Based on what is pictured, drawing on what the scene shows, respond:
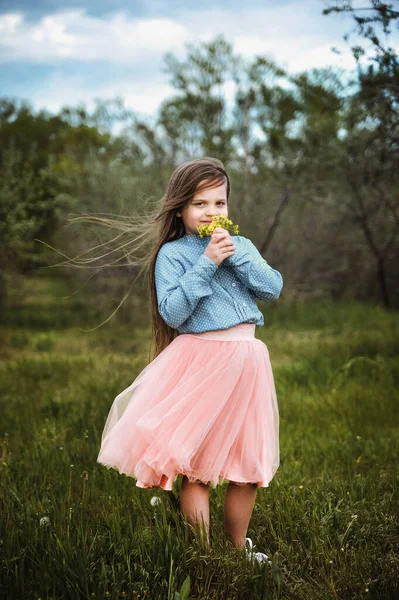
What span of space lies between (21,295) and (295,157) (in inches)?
346

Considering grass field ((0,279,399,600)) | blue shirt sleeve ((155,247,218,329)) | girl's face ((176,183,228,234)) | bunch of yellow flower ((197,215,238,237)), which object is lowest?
grass field ((0,279,399,600))

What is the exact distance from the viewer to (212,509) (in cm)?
314

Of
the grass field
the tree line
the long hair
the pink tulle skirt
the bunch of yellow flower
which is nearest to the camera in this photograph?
the grass field

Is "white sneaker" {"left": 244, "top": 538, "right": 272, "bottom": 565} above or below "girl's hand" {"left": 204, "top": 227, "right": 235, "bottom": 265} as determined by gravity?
below

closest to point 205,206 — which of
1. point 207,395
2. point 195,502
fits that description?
point 207,395

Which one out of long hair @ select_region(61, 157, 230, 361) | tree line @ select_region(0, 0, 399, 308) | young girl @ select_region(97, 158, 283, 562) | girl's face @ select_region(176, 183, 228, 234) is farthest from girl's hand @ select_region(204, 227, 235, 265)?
tree line @ select_region(0, 0, 399, 308)

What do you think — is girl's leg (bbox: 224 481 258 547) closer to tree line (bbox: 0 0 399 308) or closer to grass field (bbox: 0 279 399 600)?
grass field (bbox: 0 279 399 600)

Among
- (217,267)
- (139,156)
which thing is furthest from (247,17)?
(139,156)

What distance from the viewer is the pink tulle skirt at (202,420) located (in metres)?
2.56

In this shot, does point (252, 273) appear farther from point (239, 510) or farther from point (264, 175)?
point (264, 175)

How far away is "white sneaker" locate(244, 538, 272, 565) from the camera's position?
239cm

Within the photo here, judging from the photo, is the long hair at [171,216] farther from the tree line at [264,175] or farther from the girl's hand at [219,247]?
the tree line at [264,175]

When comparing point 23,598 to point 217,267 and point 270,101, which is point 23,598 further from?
point 270,101

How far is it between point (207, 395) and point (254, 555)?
25.8 inches
